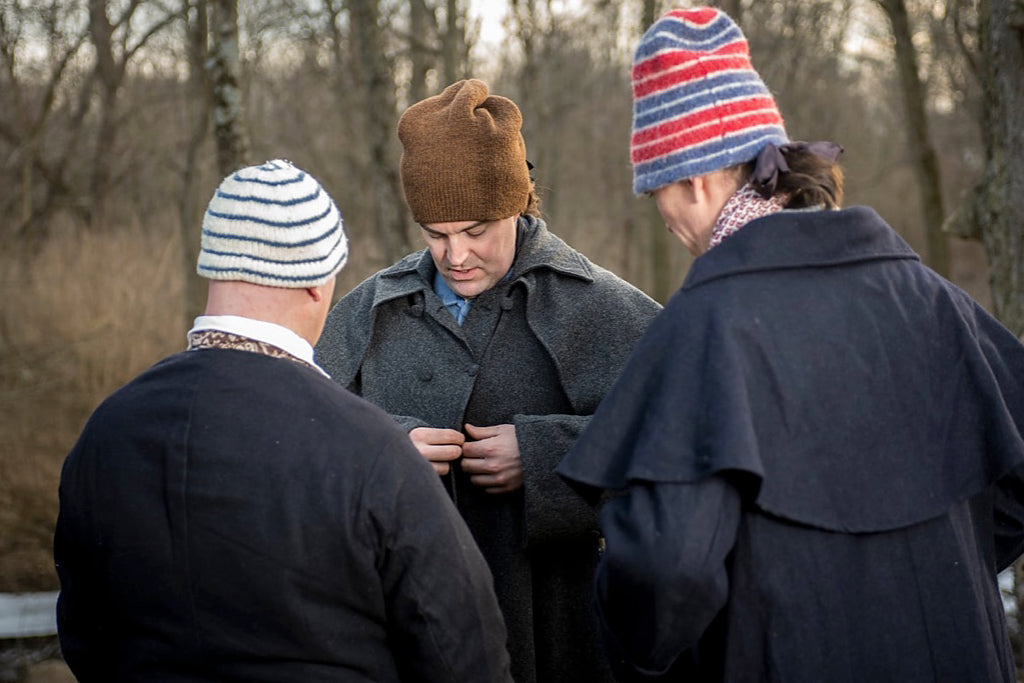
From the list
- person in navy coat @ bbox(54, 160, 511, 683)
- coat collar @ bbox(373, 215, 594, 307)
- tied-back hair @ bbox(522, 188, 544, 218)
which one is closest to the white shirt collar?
person in navy coat @ bbox(54, 160, 511, 683)

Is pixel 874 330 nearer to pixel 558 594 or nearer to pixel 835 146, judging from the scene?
pixel 835 146

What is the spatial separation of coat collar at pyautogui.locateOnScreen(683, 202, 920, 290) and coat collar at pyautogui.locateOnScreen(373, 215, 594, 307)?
3.33 feet

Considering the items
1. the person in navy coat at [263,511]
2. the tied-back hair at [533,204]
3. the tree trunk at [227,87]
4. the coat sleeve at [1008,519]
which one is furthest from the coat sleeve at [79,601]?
the tree trunk at [227,87]

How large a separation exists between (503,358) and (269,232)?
112 centimetres

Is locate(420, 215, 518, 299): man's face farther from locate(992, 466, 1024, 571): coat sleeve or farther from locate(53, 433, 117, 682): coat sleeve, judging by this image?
locate(992, 466, 1024, 571): coat sleeve

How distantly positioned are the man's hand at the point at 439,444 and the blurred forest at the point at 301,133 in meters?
2.70

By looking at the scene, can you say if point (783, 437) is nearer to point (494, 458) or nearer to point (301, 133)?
point (494, 458)

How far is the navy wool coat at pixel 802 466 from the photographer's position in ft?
5.78

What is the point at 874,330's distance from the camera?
182 centimetres

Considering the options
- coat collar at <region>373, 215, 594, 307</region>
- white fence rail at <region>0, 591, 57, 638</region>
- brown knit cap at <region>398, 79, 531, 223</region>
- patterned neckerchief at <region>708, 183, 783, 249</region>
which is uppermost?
brown knit cap at <region>398, 79, 531, 223</region>

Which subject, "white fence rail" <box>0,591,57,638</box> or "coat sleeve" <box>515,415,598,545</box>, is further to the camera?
"white fence rail" <box>0,591,57,638</box>

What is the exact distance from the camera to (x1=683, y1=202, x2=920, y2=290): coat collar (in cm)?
183

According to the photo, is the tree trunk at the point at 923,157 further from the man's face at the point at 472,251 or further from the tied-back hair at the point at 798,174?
the tied-back hair at the point at 798,174

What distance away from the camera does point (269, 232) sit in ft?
5.98
